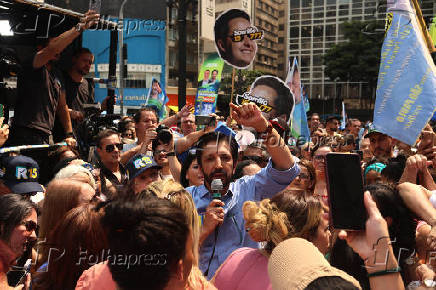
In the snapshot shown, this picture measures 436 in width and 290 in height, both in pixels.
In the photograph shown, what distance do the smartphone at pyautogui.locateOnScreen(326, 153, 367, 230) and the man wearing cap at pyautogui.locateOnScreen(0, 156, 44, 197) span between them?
262cm

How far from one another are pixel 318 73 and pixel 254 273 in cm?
5530

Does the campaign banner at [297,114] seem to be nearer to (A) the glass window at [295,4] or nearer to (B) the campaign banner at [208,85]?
(B) the campaign banner at [208,85]

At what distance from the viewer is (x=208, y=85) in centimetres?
620

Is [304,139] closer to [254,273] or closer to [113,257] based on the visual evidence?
[254,273]

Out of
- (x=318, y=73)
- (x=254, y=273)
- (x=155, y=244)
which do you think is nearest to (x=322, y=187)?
(x=254, y=273)

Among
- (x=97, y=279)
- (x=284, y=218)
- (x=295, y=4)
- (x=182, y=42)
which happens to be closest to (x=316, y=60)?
(x=295, y=4)

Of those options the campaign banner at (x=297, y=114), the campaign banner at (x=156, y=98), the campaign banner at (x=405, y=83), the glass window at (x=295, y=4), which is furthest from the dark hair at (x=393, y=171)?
the glass window at (x=295, y=4)

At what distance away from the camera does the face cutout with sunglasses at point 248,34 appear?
12.8 ft

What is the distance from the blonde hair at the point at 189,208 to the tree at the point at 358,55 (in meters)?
33.2

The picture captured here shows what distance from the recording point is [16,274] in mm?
2287

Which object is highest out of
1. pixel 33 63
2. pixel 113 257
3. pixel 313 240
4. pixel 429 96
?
pixel 33 63

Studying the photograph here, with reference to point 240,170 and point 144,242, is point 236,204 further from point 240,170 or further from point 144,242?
point 240,170

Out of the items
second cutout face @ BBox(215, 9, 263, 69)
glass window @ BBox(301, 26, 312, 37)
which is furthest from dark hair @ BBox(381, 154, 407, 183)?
glass window @ BBox(301, 26, 312, 37)

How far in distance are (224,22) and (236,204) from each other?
1.94 metres
